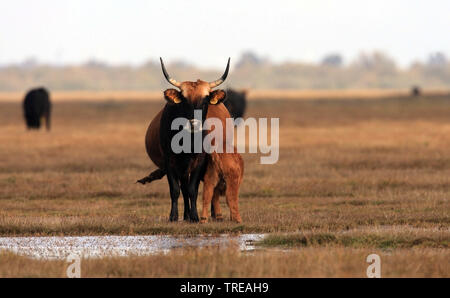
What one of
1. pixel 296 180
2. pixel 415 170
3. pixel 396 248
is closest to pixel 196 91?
pixel 396 248

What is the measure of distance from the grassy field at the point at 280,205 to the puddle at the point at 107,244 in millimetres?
391

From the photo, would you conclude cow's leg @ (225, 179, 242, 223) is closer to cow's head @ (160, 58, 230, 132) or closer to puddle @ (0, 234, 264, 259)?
puddle @ (0, 234, 264, 259)

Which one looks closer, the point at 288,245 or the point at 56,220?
the point at 288,245

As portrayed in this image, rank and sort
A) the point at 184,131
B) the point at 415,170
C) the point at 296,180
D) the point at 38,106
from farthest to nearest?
the point at 38,106 → the point at 415,170 → the point at 296,180 → the point at 184,131

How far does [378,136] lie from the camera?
34.8 m

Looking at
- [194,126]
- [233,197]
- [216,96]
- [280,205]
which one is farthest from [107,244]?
[280,205]

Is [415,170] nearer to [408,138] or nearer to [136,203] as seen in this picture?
[136,203]

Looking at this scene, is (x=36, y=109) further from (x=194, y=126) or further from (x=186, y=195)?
(x=194, y=126)

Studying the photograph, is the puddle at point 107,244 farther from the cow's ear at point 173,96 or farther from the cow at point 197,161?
the cow's ear at point 173,96

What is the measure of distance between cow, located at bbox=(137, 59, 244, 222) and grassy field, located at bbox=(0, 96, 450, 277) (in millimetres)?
464

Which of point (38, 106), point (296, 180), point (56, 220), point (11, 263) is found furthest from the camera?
point (38, 106)

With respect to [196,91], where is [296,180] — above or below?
below

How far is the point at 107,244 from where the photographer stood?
11.1 meters
